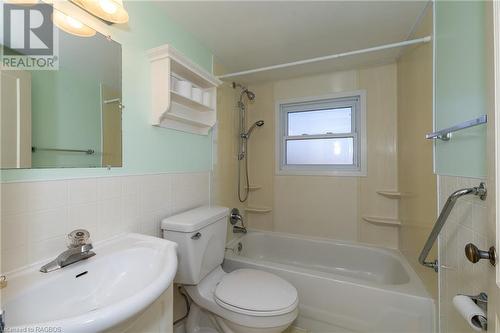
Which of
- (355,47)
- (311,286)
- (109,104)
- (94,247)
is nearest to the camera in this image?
(94,247)

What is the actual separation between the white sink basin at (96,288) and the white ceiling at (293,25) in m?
1.42

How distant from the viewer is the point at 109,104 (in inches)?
42.3

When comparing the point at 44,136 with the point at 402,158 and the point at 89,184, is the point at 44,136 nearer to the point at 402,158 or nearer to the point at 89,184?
the point at 89,184

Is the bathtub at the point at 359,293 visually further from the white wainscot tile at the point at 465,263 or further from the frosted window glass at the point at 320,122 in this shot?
the frosted window glass at the point at 320,122

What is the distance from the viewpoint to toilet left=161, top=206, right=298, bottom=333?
1.10 meters

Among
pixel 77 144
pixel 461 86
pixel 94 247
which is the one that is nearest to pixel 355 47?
pixel 461 86

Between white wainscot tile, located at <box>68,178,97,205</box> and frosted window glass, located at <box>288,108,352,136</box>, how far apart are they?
6.52 feet

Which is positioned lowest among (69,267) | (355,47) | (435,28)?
(69,267)

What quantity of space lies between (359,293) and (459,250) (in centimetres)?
61

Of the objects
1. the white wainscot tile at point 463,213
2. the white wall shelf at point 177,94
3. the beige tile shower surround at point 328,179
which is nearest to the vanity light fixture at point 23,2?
the white wall shelf at point 177,94

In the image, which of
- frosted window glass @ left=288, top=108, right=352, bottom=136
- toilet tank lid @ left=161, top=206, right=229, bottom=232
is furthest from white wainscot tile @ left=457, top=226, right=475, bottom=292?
frosted window glass @ left=288, top=108, right=352, bottom=136

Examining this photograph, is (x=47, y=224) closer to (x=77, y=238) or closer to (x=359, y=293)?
(x=77, y=238)

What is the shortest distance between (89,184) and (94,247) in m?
0.28

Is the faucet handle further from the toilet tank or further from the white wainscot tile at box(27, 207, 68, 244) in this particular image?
the toilet tank
